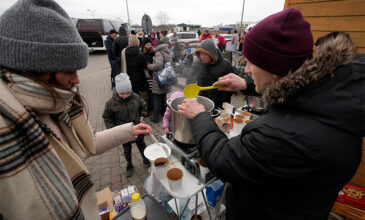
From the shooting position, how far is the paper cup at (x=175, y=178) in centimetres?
146

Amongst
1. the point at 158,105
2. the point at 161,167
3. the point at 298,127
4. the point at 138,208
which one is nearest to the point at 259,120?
the point at 298,127

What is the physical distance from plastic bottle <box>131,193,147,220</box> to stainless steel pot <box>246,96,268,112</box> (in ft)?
6.47

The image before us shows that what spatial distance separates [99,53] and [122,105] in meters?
18.3

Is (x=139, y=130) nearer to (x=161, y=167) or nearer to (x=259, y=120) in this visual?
(x=161, y=167)

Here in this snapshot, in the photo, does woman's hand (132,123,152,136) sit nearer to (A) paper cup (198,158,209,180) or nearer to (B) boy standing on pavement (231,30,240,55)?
(A) paper cup (198,158,209,180)

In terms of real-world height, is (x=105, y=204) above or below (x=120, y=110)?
below

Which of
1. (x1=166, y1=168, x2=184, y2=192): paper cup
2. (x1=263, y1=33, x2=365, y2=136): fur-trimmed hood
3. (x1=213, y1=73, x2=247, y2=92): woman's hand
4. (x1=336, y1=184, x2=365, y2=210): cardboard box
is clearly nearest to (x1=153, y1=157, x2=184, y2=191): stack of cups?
(x1=166, y1=168, x2=184, y2=192): paper cup

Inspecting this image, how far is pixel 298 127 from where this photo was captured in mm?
819

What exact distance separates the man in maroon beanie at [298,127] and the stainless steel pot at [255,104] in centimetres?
158

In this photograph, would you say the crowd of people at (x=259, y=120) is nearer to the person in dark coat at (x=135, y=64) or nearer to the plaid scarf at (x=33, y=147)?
the plaid scarf at (x=33, y=147)

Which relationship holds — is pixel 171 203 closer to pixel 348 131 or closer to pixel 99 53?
pixel 348 131

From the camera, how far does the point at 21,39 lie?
80 cm

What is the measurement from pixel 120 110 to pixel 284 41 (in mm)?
2634

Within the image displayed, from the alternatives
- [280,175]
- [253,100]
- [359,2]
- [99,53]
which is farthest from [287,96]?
[99,53]
